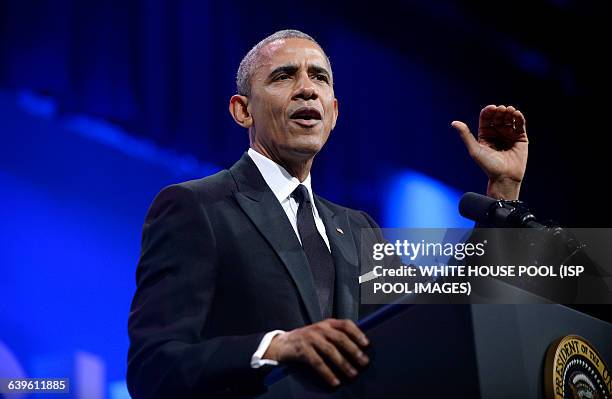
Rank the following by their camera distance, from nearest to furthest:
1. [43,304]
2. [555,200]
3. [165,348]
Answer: [165,348] < [43,304] < [555,200]

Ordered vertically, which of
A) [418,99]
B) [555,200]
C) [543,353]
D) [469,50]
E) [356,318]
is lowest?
[543,353]

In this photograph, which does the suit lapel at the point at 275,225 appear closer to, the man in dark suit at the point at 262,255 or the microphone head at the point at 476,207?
the man in dark suit at the point at 262,255

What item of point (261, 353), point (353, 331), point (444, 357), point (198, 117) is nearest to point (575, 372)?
point (444, 357)

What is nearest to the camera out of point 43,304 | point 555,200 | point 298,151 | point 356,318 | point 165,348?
point 165,348

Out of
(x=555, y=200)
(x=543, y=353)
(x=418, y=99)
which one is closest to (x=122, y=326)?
(x=418, y=99)

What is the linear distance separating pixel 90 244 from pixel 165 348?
6.80ft

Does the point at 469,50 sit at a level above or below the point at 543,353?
above

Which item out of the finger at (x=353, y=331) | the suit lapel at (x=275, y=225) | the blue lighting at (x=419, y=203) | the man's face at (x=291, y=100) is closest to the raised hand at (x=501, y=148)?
the man's face at (x=291, y=100)

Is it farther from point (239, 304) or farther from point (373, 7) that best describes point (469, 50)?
point (239, 304)

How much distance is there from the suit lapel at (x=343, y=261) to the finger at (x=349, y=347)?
0.44 m

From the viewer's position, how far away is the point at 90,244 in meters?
3.10

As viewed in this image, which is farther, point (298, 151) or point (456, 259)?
point (298, 151)

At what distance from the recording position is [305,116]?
5.36ft

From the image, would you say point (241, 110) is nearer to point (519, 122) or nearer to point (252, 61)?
point (252, 61)
